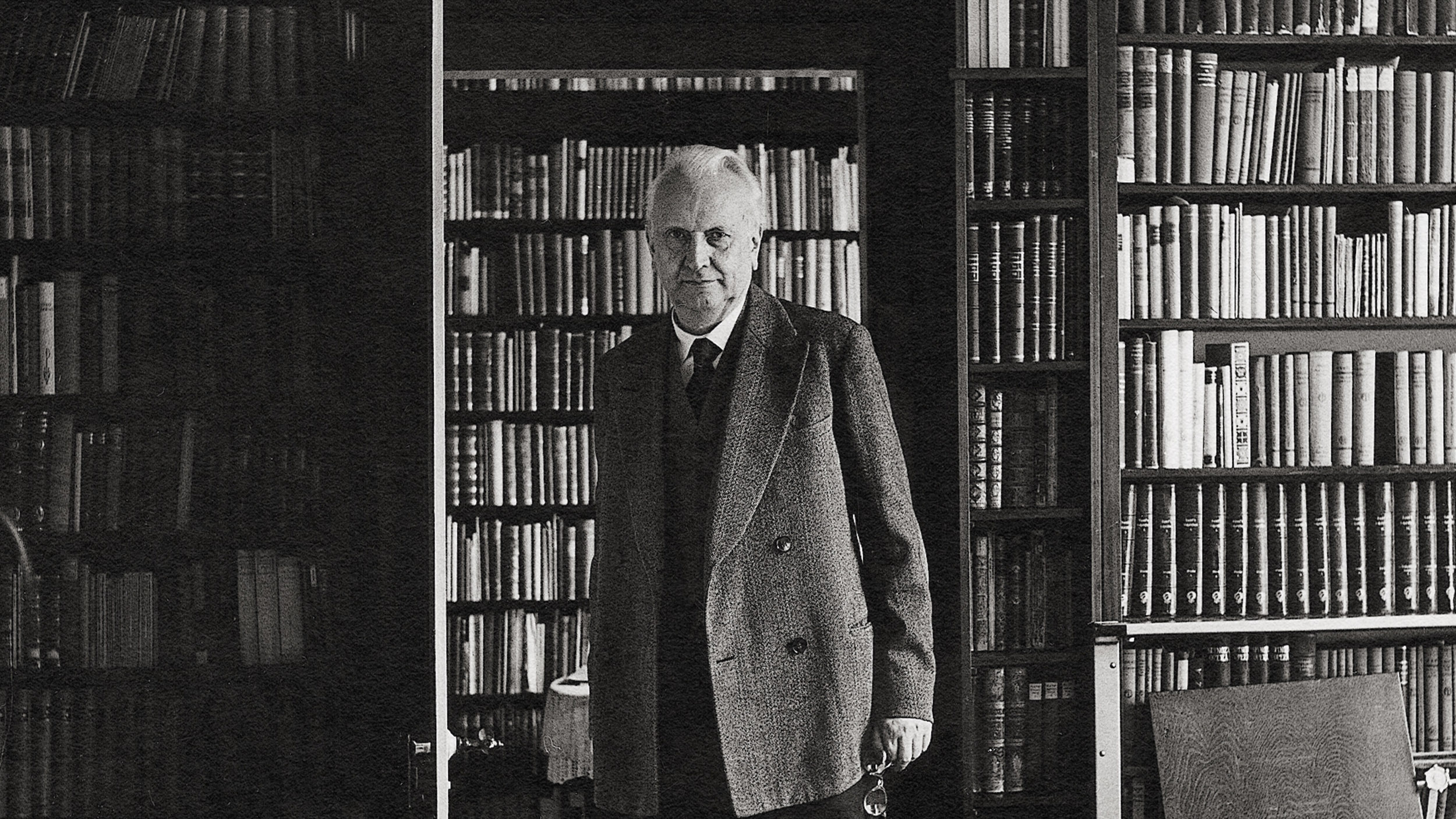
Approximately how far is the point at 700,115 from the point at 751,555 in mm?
1902

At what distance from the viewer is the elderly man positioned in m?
1.69

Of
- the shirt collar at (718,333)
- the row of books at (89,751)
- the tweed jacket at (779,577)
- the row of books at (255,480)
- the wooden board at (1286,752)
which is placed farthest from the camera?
the wooden board at (1286,752)

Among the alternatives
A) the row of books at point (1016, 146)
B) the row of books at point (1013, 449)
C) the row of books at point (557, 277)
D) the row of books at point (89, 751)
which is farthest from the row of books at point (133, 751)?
the row of books at point (1016, 146)

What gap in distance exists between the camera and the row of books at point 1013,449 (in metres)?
2.80

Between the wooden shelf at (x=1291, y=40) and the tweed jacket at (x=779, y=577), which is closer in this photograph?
the tweed jacket at (x=779, y=577)

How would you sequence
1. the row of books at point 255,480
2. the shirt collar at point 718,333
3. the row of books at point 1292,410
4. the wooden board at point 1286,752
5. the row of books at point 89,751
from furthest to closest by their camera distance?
the row of books at point 1292,410, the wooden board at point 1286,752, the row of books at point 89,751, the row of books at point 255,480, the shirt collar at point 718,333

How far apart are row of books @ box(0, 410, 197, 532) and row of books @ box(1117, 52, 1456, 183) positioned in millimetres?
2102

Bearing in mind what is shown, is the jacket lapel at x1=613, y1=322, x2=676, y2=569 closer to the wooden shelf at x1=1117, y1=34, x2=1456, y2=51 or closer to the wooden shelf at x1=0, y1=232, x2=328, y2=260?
the wooden shelf at x1=0, y1=232, x2=328, y2=260

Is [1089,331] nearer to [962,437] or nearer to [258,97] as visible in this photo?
[962,437]

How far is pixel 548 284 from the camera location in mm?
3281

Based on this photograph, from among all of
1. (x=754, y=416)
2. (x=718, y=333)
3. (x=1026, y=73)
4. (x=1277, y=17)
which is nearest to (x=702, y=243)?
(x=718, y=333)

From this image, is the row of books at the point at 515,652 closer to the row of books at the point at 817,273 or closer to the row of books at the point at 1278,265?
the row of books at the point at 817,273

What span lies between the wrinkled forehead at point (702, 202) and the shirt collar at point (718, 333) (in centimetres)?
12

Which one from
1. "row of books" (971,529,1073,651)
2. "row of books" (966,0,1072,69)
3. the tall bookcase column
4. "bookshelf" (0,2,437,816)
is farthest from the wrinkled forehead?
"row of books" (971,529,1073,651)
